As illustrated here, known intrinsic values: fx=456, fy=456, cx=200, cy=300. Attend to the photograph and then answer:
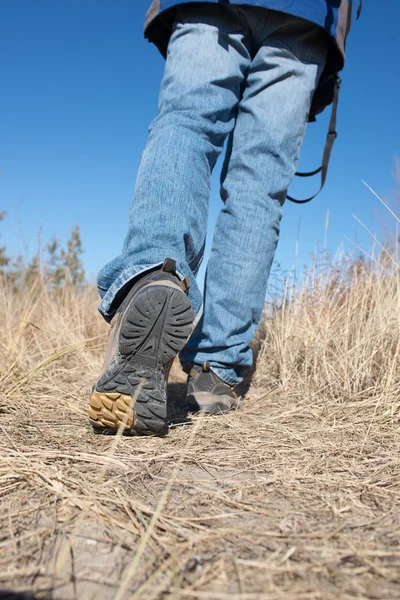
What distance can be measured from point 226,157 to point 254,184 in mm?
174

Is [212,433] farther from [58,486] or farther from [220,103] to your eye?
[220,103]

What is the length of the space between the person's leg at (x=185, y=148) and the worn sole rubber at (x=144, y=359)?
11 cm

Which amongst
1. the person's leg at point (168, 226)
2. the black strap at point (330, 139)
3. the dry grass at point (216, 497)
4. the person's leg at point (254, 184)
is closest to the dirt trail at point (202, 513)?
the dry grass at point (216, 497)

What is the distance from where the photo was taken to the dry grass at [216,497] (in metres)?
Answer: 0.48

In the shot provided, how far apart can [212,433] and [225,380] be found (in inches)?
12.0

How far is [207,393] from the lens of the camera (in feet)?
4.40

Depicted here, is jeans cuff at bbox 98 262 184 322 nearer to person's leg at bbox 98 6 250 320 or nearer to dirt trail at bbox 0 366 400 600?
person's leg at bbox 98 6 250 320

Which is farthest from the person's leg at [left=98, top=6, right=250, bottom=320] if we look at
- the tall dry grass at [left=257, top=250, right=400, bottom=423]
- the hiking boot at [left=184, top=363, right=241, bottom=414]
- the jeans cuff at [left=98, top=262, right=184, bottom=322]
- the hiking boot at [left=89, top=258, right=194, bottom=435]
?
the tall dry grass at [left=257, top=250, right=400, bottom=423]

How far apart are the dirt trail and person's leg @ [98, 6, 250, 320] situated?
1.21ft

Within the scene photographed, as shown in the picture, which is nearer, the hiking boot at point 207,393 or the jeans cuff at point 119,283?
the jeans cuff at point 119,283

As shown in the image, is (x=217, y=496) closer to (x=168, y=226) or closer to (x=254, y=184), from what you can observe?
(x=168, y=226)

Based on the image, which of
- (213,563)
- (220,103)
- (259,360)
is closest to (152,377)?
(213,563)

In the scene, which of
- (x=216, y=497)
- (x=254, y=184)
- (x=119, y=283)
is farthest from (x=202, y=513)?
(x=254, y=184)

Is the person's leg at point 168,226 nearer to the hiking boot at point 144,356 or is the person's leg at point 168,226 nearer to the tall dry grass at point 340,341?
the hiking boot at point 144,356
